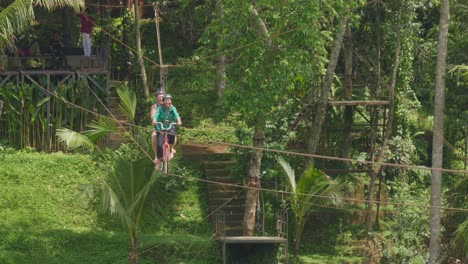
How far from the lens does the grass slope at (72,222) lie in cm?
2223

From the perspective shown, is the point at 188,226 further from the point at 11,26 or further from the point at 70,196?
the point at 11,26

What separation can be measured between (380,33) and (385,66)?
3.72ft

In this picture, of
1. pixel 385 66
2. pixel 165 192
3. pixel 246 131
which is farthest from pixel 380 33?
pixel 165 192

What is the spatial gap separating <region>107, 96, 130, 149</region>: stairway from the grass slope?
3.24 ft

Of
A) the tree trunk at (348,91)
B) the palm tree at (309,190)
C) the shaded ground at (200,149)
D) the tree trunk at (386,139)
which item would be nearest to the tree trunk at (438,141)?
the palm tree at (309,190)

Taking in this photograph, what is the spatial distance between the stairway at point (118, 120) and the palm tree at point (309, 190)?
455cm

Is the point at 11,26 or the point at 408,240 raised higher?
the point at 11,26

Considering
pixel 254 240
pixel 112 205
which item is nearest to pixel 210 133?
pixel 254 240

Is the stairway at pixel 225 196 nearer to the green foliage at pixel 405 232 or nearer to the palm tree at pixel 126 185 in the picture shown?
the palm tree at pixel 126 185

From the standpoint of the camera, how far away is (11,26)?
19203 millimetres

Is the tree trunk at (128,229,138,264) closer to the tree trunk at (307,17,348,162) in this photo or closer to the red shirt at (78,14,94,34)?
the tree trunk at (307,17,348,162)

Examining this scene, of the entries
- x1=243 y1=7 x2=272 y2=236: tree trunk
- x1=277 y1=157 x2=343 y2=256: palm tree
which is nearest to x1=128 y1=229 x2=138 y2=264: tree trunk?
x1=243 y1=7 x2=272 y2=236: tree trunk

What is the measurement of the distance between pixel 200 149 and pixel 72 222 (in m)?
4.13

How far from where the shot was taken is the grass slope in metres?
22.2
